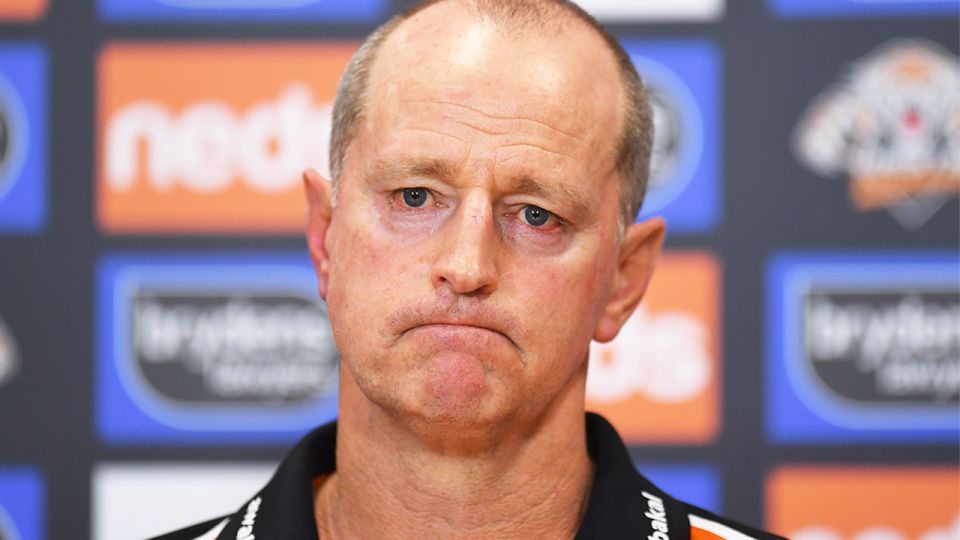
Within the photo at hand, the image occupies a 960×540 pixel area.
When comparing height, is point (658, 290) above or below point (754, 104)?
below

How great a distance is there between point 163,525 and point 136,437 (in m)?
0.25

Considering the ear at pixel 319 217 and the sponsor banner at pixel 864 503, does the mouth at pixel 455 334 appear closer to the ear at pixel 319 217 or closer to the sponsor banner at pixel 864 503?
the ear at pixel 319 217

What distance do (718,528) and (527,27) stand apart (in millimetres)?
780

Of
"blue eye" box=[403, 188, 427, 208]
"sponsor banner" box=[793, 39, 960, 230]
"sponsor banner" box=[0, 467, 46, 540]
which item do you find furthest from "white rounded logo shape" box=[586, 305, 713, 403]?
"sponsor banner" box=[0, 467, 46, 540]

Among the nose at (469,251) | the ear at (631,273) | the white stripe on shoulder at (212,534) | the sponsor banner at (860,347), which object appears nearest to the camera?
the nose at (469,251)

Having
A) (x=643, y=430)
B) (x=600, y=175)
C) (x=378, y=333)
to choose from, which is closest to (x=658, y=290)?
(x=643, y=430)

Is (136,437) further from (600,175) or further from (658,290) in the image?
(600,175)

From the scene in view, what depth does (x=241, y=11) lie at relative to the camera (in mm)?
2379

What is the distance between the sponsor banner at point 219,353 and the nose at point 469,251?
1339mm

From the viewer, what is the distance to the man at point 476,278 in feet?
3.39

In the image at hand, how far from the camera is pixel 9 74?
239cm

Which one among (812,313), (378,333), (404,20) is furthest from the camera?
(812,313)

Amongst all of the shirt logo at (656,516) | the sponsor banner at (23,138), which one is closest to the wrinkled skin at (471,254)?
the shirt logo at (656,516)

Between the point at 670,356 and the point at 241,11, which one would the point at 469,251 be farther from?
the point at 241,11
